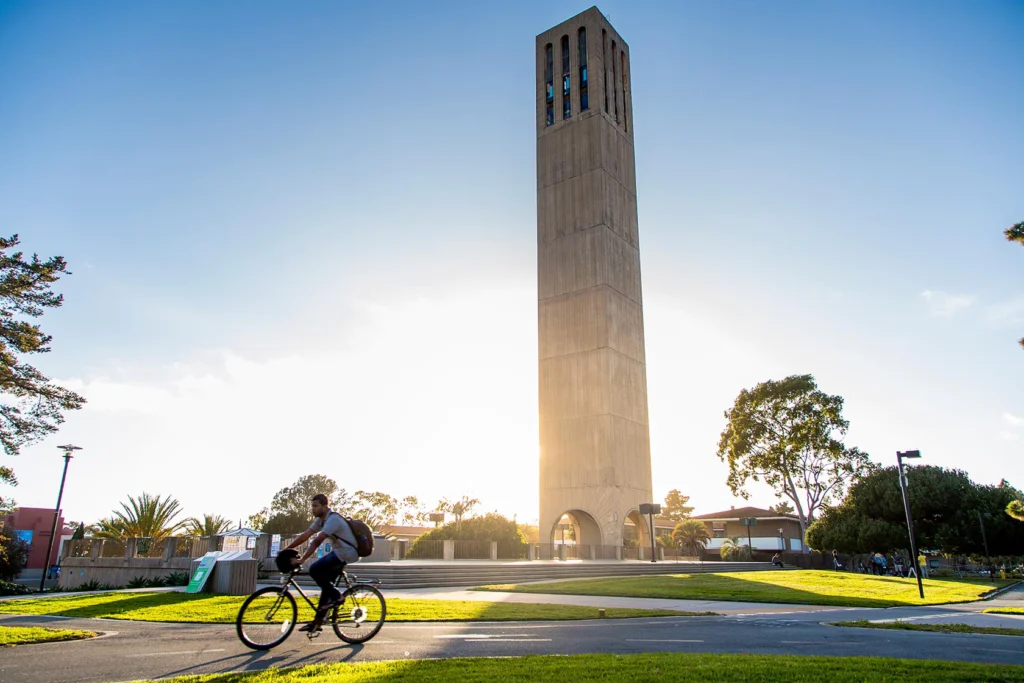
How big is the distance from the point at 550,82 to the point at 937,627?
48.5 meters

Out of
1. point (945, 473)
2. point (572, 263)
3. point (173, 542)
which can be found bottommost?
point (173, 542)

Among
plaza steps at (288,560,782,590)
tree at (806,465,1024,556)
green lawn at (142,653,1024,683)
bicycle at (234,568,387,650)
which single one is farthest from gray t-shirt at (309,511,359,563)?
tree at (806,465,1024,556)

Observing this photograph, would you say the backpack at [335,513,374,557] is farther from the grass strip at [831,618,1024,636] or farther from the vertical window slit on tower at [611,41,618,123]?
the vertical window slit on tower at [611,41,618,123]

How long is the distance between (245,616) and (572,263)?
136 ft

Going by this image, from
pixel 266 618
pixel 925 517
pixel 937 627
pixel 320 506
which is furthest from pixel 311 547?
pixel 925 517

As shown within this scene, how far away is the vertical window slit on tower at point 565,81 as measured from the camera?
51112 millimetres

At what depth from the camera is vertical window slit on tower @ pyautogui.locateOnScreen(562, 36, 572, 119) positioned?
51.1m

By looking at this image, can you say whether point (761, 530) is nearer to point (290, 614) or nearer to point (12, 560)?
point (12, 560)

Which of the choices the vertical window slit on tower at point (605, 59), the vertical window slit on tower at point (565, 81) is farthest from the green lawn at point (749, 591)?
the vertical window slit on tower at point (605, 59)

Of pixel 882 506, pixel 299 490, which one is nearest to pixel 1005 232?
pixel 882 506

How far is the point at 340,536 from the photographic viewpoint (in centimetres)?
820

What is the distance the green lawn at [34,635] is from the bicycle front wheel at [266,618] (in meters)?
3.13

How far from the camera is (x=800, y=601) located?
18172 mm

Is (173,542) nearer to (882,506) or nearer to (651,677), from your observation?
(651,677)
